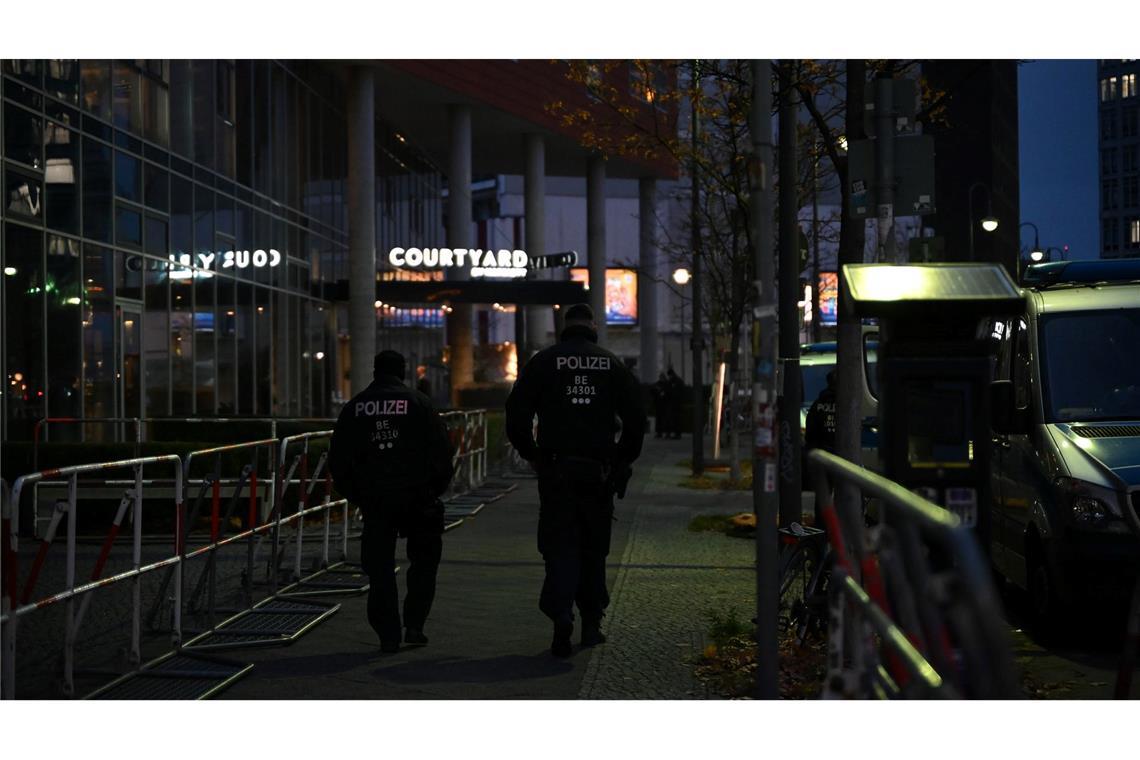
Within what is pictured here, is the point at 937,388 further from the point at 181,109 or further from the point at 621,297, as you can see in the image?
the point at 621,297

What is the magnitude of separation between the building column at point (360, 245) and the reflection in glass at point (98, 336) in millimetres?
13044

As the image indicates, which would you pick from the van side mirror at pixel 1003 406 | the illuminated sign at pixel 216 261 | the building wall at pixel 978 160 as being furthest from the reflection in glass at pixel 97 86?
the building wall at pixel 978 160

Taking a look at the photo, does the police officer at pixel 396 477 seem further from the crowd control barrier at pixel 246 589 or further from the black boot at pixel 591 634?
the black boot at pixel 591 634

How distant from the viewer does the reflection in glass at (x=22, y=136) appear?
2091 centimetres

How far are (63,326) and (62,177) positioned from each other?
6.99ft

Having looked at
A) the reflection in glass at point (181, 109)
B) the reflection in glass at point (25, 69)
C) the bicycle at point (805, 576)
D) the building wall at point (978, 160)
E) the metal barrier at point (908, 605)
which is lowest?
the bicycle at point (805, 576)

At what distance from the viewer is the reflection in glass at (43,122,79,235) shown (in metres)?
22.3

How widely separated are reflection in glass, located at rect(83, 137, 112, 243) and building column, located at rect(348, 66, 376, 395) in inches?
520

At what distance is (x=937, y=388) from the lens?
6.59 meters

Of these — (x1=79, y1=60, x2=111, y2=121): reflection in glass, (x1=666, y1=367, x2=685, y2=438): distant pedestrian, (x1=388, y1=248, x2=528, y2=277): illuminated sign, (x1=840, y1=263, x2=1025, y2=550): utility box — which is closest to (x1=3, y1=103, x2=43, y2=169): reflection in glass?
(x1=79, y1=60, x2=111, y2=121): reflection in glass

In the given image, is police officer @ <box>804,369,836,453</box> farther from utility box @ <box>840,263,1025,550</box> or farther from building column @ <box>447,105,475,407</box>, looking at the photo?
building column @ <box>447,105,475,407</box>

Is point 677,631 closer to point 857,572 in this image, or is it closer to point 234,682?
point 234,682

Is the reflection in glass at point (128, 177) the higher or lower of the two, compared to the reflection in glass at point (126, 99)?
lower

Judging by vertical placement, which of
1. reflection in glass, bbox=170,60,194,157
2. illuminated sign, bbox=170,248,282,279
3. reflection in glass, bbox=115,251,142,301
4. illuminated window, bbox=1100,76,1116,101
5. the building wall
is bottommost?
reflection in glass, bbox=115,251,142,301
